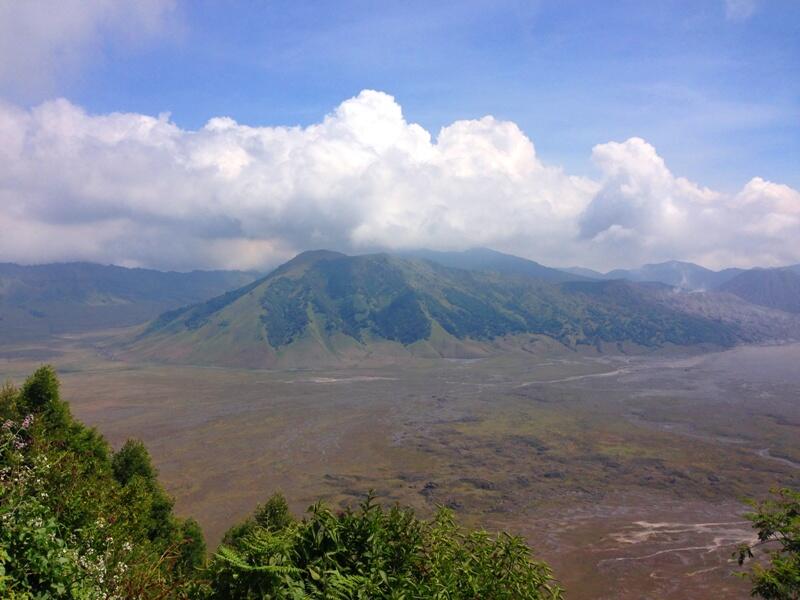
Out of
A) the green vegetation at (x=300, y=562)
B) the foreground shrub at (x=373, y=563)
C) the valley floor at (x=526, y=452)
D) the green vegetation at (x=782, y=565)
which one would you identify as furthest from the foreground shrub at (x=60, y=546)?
the valley floor at (x=526, y=452)

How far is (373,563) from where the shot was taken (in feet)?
21.9

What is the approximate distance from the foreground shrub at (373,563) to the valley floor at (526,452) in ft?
103

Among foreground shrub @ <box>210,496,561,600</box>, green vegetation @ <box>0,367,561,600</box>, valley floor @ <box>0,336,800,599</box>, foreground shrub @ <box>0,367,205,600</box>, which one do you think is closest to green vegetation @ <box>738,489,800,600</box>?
foreground shrub @ <box>210,496,561,600</box>

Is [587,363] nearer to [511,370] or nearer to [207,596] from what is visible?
[511,370]

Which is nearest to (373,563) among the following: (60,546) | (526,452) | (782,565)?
(60,546)

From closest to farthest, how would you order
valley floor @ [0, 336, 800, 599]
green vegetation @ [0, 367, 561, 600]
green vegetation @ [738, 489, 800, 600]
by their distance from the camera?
green vegetation @ [0, 367, 561, 600] → green vegetation @ [738, 489, 800, 600] → valley floor @ [0, 336, 800, 599]

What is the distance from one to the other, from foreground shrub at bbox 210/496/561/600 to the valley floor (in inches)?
1236

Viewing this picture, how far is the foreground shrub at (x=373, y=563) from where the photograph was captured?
6008 mm

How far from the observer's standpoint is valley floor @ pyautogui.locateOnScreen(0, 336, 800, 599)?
1871 inches

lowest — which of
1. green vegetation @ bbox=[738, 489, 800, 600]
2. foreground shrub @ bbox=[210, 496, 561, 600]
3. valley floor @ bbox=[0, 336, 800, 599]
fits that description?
valley floor @ bbox=[0, 336, 800, 599]

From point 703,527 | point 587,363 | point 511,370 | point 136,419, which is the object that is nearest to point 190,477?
point 136,419

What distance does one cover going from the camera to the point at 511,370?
174500mm

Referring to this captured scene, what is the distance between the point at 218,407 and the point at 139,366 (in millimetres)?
98492

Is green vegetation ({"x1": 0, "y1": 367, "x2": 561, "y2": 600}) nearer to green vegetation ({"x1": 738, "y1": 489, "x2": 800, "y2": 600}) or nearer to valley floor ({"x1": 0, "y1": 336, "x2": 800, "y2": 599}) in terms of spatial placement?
green vegetation ({"x1": 738, "y1": 489, "x2": 800, "y2": 600})
